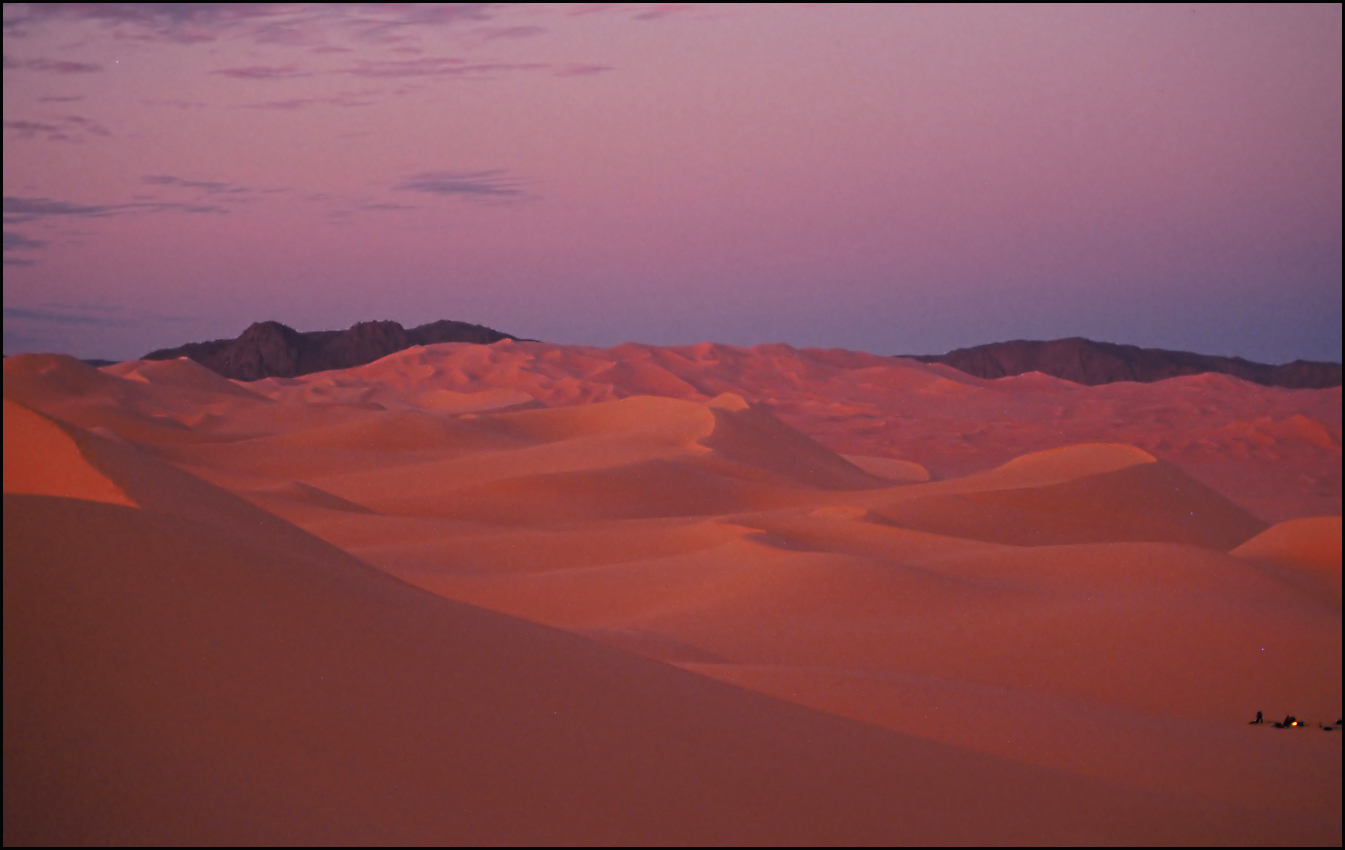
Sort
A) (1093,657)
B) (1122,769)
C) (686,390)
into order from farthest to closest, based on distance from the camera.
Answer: (686,390) → (1093,657) → (1122,769)

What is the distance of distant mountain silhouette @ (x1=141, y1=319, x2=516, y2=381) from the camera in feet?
94.7

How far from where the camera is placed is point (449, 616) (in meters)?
4.69

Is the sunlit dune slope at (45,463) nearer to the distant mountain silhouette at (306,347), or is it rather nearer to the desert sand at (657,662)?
the desert sand at (657,662)

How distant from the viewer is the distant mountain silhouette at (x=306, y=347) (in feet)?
94.7

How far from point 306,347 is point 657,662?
3277 cm

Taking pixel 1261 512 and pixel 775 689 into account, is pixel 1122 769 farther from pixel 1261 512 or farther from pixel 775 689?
pixel 1261 512

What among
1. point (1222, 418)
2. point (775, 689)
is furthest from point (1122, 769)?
point (1222, 418)

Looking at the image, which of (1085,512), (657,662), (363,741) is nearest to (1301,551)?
(1085,512)

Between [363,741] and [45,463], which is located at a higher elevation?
[45,463]

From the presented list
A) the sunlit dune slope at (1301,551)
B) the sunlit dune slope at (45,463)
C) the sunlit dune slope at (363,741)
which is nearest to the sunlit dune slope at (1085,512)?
the sunlit dune slope at (1301,551)

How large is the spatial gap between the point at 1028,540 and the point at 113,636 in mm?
11922

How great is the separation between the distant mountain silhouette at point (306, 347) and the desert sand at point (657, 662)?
46.6 feet

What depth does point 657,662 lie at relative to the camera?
16.3 feet

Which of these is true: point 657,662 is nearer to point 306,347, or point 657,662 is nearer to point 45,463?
point 45,463
